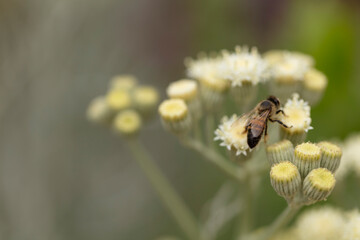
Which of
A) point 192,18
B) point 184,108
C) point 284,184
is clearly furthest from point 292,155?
point 192,18

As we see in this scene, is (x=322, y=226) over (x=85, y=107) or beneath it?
beneath

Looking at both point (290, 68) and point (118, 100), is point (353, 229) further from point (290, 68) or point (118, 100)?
point (118, 100)

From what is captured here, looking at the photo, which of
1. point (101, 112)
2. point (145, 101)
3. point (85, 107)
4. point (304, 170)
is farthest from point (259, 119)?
point (85, 107)

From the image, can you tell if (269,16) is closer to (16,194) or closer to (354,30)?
(354,30)

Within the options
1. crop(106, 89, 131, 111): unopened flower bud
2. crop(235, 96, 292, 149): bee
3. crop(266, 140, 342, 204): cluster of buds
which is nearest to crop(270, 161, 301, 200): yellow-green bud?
crop(266, 140, 342, 204): cluster of buds

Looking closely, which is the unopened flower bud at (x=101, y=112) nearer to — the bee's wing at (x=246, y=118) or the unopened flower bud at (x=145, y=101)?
the unopened flower bud at (x=145, y=101)

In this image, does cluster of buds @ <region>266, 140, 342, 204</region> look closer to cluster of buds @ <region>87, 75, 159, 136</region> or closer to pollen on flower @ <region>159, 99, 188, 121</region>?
pollen on flower @ <region>159, 99, 188, 121</region>

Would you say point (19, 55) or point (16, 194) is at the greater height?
point (19, 55)

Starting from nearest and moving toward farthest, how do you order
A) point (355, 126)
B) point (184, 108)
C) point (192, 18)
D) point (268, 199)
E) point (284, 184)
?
1. point (284, 184)
2. point (184, 108)
3. point (355, 126)
4. point (268, 199)
5. point (192, 18)
